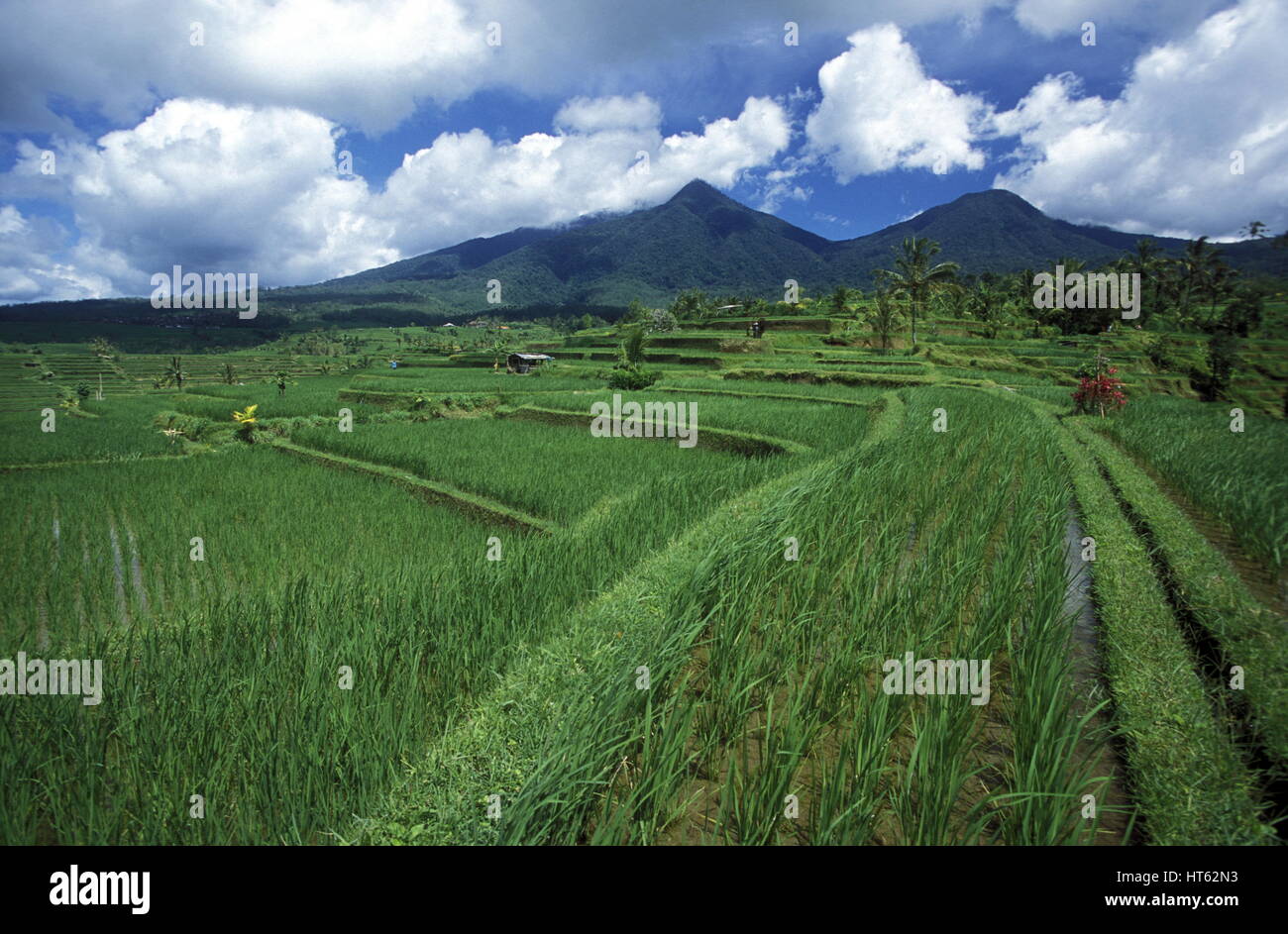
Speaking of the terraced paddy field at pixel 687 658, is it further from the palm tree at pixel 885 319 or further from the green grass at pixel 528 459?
the palm tree at pixel 885 319

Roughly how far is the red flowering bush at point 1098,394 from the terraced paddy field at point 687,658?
487cm

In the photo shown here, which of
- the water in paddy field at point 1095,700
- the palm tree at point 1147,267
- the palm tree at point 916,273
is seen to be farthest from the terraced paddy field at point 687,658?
the palm tree at point 1147,267

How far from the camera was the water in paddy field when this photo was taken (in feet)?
7.13

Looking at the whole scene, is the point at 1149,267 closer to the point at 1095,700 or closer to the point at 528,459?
the point at 528,459

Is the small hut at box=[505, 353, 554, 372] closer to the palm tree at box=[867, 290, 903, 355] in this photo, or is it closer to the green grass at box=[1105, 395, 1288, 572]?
the palm tree at box=[867, 290, 903, 355]

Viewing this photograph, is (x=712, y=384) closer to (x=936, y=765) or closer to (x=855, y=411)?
(x=855, y=411)

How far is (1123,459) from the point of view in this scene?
28.1ft

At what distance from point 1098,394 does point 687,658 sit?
48.7 feet

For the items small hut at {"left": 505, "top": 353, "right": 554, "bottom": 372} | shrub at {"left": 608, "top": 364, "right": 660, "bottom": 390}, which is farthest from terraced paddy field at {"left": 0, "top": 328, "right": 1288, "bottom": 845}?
small hut at {"left": 505, "top": 353, "right": 554, "bottom": 372}

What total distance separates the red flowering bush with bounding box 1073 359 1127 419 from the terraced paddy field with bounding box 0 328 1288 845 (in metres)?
4.87
